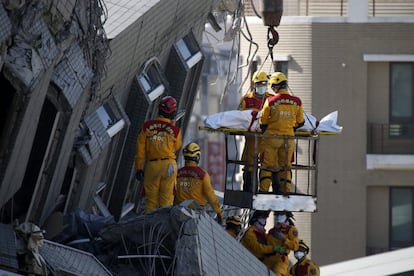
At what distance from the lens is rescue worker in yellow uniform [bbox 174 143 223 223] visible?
69.1 feet

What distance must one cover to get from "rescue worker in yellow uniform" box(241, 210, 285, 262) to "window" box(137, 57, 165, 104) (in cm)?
332

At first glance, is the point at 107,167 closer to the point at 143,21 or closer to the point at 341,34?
the point at 143,21

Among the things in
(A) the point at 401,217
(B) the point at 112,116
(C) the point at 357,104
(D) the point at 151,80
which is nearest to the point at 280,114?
(B) the point at 112,116

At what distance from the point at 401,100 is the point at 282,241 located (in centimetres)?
1680

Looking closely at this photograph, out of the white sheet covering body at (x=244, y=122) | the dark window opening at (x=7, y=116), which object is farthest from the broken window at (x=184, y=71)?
the dark window opening at (x=7, y=116)

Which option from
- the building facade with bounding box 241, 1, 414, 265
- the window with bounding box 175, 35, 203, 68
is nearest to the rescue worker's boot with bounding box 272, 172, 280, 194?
the window with bounding box 175, 35, 203, 68

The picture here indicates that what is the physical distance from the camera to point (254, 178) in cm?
2067

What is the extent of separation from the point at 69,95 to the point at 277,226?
424 centimetres

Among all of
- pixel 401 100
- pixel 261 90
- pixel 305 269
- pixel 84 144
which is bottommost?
pixel 305 269

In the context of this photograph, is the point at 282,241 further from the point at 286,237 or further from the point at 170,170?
the point at 170,170

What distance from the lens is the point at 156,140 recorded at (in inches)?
813

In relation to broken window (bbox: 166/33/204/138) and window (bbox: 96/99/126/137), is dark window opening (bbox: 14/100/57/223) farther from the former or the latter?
broken window (bbox: 166/33/204/138)

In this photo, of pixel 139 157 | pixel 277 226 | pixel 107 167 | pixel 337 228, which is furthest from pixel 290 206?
pixel 337 228

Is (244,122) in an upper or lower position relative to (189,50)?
lower
